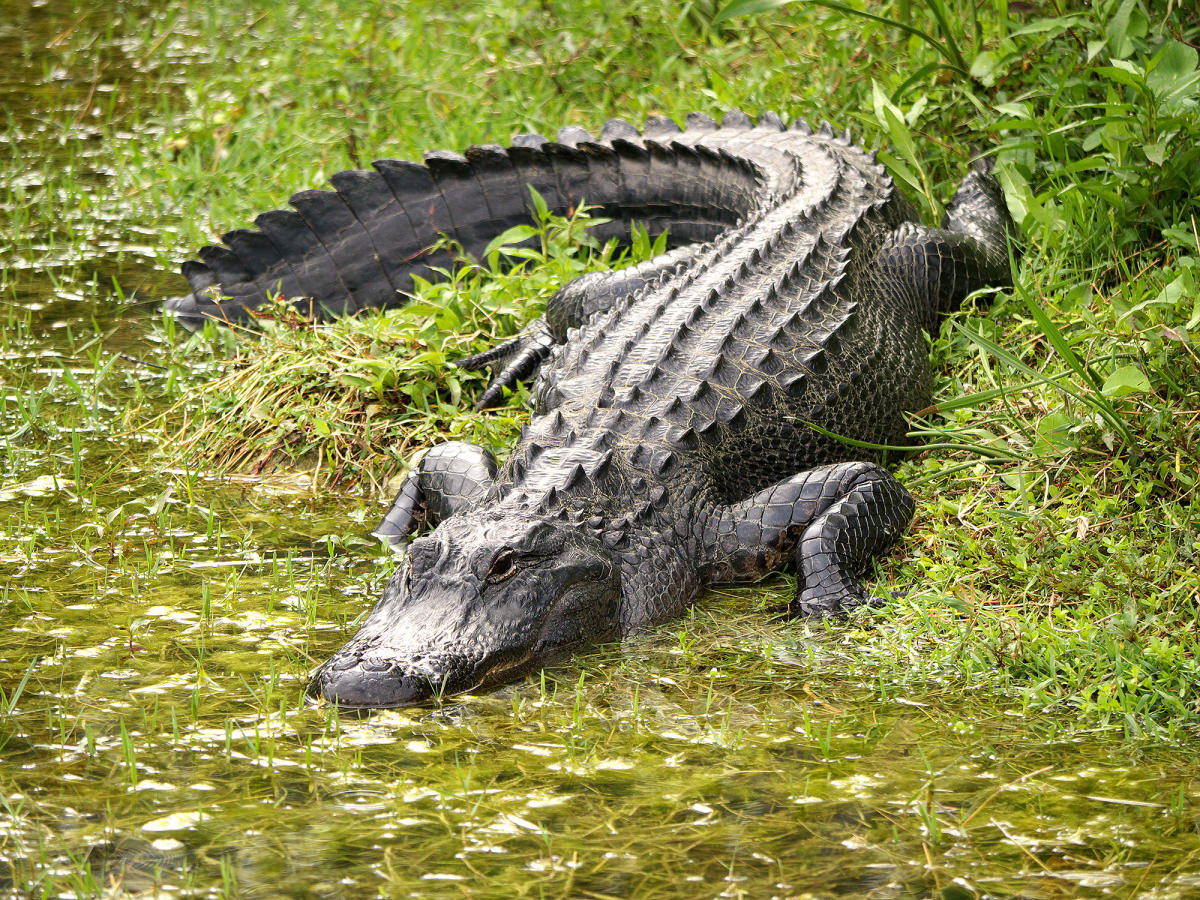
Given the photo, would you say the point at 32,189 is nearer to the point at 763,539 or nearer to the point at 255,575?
the point at 255,575

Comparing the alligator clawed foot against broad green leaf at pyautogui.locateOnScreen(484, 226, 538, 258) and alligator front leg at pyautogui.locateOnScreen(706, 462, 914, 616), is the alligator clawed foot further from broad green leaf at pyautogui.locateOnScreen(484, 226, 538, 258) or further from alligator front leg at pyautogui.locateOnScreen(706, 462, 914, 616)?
alligator front leg at pyautogui.locateOnScreen(706, 462, 914, 616)

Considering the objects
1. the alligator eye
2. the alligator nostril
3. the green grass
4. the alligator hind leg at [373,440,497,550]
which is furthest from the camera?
the alligator hind leg at [373,440,497,550]

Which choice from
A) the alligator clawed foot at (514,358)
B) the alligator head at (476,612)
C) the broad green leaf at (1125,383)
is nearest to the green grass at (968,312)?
the broad green leaf at (1125,383)

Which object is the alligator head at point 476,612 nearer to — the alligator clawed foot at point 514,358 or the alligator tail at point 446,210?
the alligator clawed foot at point 514,358

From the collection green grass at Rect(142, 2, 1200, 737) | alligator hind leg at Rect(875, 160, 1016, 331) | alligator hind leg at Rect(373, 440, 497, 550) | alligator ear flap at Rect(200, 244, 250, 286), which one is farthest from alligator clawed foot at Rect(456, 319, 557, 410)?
alligator hind leg at Rect(875, 160, 1016, 331)

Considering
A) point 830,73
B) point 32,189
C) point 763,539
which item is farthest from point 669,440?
point 32,189

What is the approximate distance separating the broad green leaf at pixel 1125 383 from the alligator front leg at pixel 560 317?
1787mm

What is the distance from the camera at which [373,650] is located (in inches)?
130

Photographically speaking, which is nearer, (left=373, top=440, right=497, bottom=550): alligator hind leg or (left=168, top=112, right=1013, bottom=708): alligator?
(left=168, top=112, right=1013, bottom=708): alligator

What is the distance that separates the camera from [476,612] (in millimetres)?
3432

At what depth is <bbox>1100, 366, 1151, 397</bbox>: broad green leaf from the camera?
3854mm

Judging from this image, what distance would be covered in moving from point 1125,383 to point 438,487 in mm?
2171

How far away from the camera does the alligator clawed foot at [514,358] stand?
525cm

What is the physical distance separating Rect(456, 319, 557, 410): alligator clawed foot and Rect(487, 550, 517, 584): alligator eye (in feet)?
5.68
